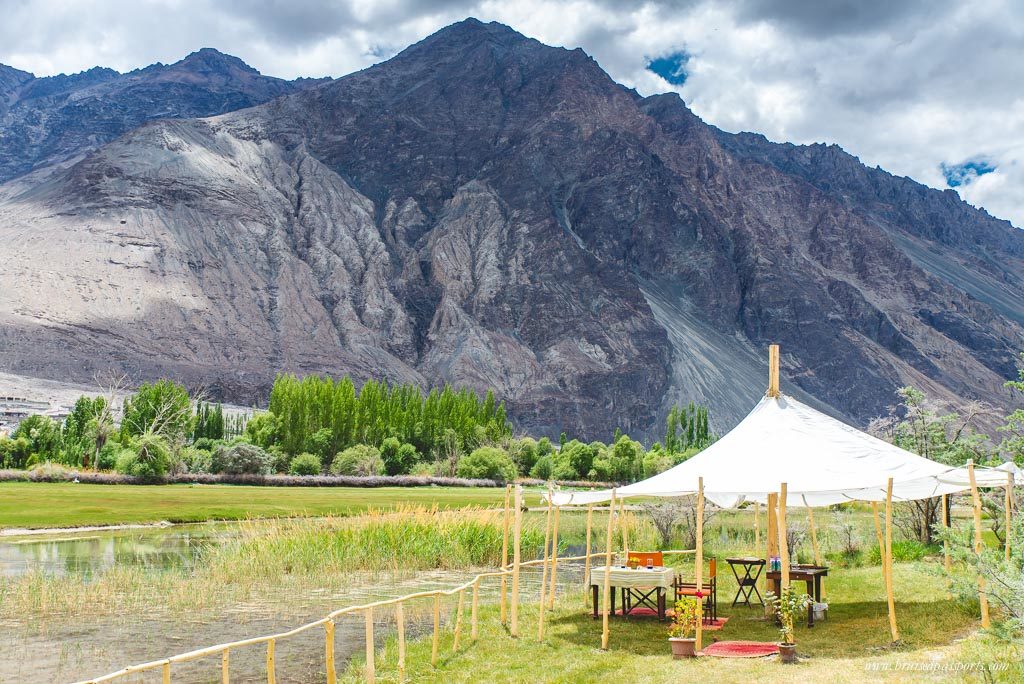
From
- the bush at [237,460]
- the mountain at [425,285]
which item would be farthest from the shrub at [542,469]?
the mountain at [425,285]

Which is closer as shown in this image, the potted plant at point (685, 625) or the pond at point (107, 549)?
the potted plant at point (685, 625)

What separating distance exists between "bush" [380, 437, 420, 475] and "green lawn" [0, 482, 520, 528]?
2145cm

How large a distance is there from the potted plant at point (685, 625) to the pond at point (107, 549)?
53.2 ft

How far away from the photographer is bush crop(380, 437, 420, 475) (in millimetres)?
80125

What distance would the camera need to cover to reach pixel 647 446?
143m

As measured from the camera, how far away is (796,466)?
15.8 metres

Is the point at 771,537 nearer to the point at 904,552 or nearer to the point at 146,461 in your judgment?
the point at 904,552

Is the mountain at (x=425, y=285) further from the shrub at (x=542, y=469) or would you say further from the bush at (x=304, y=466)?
the shrub at (x=542, y=469)

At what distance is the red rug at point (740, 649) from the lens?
1377cm

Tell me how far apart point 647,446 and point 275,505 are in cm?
10277

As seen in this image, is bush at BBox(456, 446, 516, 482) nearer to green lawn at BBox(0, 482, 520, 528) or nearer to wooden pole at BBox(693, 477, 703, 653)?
green lawn at BBox(0, 482, 520, 528)

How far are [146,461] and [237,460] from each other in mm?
8837

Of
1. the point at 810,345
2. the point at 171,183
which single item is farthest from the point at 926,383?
the point at 171,183

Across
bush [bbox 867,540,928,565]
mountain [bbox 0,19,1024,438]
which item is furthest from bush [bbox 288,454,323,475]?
bush [bbox 867,540,928,565]
